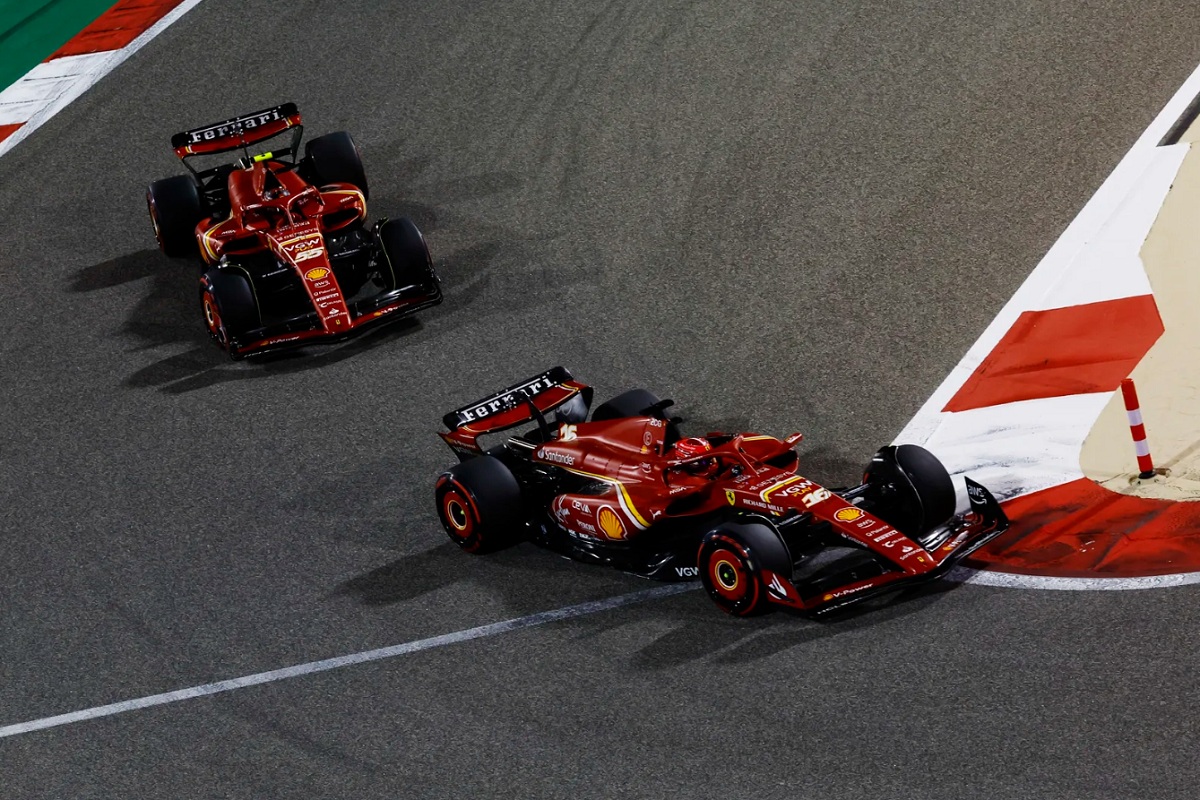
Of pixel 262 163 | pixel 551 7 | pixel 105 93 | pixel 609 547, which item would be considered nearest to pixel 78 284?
pixel 262 163

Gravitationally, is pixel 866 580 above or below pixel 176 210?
below

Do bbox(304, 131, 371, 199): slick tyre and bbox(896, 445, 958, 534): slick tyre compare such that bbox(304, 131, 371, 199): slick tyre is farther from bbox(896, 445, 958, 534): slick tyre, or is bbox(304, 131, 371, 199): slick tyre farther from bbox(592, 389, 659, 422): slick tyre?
bbox(896, 445, 958, 534): slick tyre

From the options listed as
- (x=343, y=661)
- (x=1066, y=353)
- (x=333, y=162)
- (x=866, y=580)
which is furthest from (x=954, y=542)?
(x=333, y=162)

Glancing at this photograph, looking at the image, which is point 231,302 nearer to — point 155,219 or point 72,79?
point 155,219

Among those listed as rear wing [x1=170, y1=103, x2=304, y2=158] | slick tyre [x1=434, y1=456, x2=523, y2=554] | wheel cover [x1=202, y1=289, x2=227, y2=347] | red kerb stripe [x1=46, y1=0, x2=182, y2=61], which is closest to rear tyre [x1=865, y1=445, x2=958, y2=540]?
slick tyre [x1=434, y1=456, x2=523, y2=554]

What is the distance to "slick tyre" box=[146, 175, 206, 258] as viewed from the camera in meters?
11.9

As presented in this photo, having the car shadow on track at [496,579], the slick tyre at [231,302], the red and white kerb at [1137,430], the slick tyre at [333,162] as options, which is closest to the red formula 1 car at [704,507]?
the car shadow on track at [496,579]

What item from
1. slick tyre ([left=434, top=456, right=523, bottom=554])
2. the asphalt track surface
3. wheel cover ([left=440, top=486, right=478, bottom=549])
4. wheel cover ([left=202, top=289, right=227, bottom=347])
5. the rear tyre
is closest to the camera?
the asphalt track surface

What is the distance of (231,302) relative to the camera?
10547mm

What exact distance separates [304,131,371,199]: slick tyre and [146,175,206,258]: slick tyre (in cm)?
88

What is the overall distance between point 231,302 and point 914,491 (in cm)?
500

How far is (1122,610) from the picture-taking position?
719 cm

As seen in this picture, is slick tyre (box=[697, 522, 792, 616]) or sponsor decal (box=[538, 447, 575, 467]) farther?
sponsor decal (box=[538, 447, 575, 467])

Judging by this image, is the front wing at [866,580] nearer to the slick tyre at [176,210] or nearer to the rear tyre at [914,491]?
the rear tyre at [914,491]
